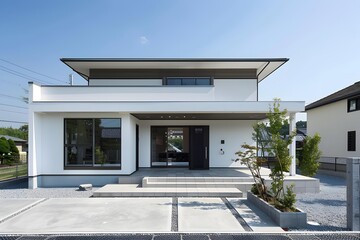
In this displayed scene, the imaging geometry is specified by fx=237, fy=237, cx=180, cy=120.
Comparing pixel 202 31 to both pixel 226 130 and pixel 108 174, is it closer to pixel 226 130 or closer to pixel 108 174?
pixel 226 130

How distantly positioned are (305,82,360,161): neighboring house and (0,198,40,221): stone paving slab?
1777 centimetres

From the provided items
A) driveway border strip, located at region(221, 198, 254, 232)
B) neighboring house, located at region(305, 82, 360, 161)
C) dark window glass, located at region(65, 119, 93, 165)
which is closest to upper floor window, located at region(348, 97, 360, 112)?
neighboring house, located at region(305, 82, 360, 161)

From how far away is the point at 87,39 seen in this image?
671 inches

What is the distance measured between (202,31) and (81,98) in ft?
24.2

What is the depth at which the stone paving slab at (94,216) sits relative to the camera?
5625mm

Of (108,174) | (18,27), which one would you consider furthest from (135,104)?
(18,27)

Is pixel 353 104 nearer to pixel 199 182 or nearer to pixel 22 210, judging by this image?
pixel 199 182

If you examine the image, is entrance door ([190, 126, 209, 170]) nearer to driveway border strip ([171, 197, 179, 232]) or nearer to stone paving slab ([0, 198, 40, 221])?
driveway border strip ([171, 197, 179, 232])

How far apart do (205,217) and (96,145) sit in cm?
680

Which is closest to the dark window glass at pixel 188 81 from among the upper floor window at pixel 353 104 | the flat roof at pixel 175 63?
the flat roof at pixel 175 63

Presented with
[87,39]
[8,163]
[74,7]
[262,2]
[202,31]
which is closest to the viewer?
[262,2]

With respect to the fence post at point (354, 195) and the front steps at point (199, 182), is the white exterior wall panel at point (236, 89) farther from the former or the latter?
the fence post at point (354, 195)

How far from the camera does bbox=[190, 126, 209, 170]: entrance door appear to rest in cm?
1380

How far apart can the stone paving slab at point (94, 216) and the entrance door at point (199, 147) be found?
5485 mm
